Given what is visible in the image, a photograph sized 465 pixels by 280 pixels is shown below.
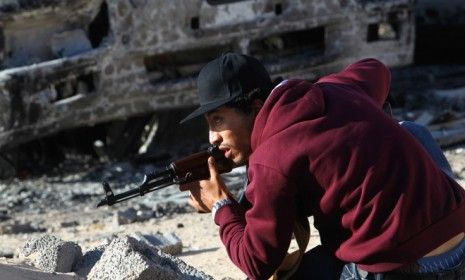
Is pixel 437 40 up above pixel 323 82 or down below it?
below

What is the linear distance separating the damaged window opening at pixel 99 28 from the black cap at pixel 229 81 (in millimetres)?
3501

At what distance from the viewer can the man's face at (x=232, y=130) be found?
3.73 m

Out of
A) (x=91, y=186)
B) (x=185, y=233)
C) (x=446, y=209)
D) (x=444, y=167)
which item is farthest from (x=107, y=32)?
(x=446, y=209)

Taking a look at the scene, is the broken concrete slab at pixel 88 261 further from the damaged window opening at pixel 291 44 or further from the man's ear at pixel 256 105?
the damaged window opening at pixel 291 44

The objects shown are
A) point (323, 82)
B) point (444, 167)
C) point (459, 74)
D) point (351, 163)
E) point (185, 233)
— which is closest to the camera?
point (351, 163)

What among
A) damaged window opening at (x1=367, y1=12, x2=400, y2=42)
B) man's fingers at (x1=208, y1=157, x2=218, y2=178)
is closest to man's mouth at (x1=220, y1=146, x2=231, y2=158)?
man's fingers at (x1=208, y1=157, x2=218, y2=178)

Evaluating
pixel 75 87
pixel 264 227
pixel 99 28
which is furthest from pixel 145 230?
pixel 264 227

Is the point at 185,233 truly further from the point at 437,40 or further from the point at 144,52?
the point at 437,40

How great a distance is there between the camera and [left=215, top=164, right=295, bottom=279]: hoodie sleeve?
3.51 meters

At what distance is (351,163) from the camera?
3.50 m

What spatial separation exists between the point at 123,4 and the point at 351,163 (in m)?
3.83

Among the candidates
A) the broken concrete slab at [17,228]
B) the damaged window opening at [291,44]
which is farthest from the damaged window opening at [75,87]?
the damaged window opening at [291,44]

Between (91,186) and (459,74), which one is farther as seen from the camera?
(459,74)

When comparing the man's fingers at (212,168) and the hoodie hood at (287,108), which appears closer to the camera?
the hoodie hood at (287,108)
